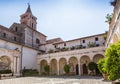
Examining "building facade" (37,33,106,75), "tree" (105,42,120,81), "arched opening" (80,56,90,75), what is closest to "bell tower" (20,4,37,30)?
"building facade" (37,33,106,75)

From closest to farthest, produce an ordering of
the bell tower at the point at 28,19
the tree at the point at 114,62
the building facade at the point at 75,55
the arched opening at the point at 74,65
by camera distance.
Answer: the tree at the point at 114,62 < the building facade at the point at 75,55 < the arched opening at the point at 74,65 < the bell tower at the point at 28,19

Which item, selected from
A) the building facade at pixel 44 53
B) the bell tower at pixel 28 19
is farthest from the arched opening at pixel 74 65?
the bell tower at pixel 28 19

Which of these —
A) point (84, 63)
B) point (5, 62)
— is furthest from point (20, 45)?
point (84, 63)

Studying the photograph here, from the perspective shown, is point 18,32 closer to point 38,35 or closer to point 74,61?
point 38,35

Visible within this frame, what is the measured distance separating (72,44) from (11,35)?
1474 centimetres

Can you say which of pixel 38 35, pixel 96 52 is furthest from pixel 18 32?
pixel 96 52

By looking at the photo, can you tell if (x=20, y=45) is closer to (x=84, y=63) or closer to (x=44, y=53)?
(x=44, y=53)

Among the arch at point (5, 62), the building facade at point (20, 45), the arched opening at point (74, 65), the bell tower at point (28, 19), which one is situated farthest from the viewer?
the bell tower at point (28, 19)

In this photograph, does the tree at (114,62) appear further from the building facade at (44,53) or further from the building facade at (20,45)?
the building facade at (20,45)

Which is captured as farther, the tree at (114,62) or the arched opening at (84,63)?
the arched opening at (84,63)

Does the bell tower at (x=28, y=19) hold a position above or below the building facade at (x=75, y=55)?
above

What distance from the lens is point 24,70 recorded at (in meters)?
32.4

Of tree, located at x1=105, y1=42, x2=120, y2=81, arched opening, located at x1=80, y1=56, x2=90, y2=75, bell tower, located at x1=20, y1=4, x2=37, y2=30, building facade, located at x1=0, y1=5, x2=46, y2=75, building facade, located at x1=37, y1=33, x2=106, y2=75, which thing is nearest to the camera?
tree, located at x1=105, y1=42, x2=120, y2=81

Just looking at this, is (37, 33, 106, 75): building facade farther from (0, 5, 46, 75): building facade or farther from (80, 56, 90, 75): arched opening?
(0, 5, 46, 75): building facade
